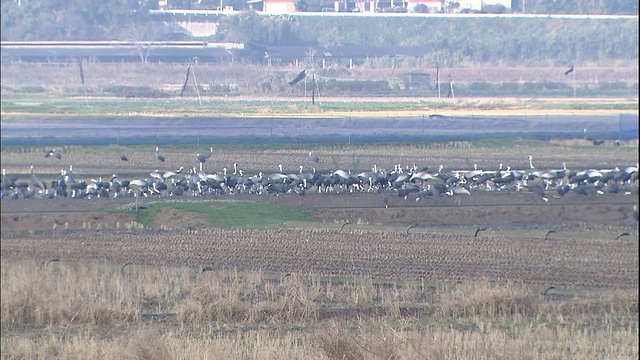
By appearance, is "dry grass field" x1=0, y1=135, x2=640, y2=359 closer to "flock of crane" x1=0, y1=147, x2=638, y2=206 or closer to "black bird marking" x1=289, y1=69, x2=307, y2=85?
"flock of crane" x1=0, y1=147, x2=638, y2=206

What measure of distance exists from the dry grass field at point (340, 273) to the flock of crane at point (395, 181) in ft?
0.52

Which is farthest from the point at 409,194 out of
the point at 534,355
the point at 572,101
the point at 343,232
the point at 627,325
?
the point at 534,355

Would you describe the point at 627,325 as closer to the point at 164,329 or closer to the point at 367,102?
the point at 367,102

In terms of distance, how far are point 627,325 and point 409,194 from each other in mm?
3123

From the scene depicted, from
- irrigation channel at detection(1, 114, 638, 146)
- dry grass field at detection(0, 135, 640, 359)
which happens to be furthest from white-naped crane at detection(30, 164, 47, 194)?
irrigation channel at detection(1, 114, 638, 146)

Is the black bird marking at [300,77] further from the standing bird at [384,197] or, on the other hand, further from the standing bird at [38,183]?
the standing bird at [38,183]

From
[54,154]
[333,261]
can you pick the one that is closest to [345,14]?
[333,261]

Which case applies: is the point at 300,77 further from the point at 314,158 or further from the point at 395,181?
the point at 395,181

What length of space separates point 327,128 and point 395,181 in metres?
1.59

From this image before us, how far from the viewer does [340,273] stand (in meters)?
12.0

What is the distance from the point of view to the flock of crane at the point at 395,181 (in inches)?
454

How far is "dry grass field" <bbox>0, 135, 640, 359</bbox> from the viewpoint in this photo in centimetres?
997

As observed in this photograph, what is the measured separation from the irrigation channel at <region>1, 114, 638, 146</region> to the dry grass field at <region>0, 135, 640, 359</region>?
22 centimetres

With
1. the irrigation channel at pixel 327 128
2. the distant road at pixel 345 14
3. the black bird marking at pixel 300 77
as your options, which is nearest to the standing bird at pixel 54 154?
the irrigation channel at pixel 327 128
